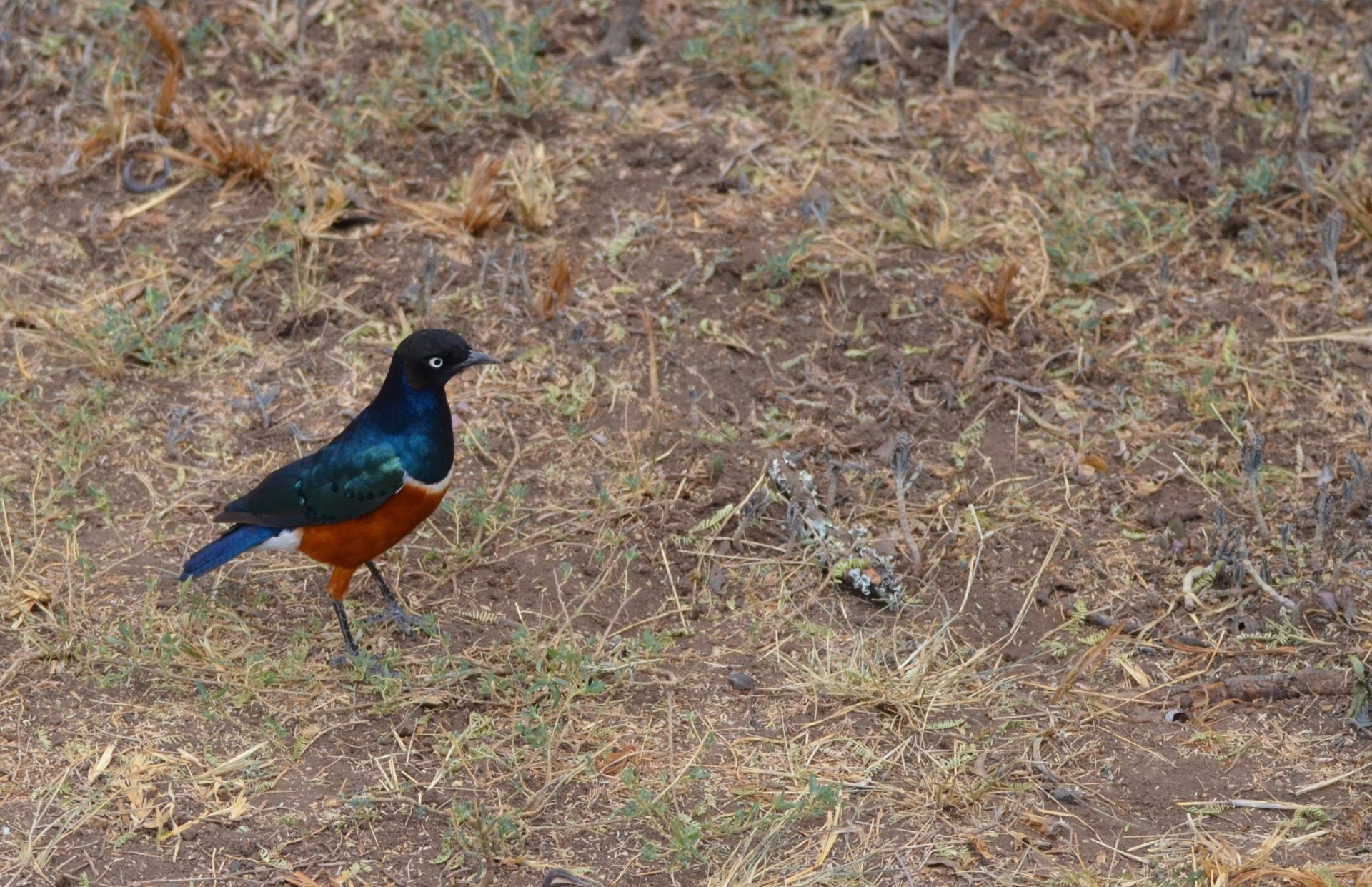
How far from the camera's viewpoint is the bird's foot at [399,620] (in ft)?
16.0

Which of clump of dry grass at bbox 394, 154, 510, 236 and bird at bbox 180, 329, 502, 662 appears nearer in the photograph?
bird at bbox 180, 329, 502, 662

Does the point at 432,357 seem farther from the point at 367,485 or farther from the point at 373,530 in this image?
the point at 373,530

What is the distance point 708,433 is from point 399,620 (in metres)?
1.32

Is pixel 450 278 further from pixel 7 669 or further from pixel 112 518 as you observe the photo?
pixel 7 669

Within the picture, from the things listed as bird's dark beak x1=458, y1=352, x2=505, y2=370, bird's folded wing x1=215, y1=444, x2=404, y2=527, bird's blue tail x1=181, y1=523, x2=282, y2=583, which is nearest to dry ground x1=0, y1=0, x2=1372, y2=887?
bird's blue tail x1=181, y1=523, x2=282, y2=583

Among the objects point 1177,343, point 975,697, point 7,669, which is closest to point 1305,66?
point 1177,343

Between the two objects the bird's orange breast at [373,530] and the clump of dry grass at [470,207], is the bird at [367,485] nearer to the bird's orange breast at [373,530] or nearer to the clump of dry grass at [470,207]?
the bird's orange breast at [373,530]

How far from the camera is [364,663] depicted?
4.66m

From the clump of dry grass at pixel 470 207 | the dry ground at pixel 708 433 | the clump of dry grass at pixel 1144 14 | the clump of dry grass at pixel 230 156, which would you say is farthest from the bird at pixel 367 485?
the clump of dry grass at pixel 1144 14

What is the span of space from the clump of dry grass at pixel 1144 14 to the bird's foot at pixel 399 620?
4380mm

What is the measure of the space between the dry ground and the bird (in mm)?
305

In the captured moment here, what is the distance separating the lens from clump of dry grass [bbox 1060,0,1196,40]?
22.9 feet

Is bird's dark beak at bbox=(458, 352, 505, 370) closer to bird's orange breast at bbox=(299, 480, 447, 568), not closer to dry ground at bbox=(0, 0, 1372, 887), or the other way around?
bird's orange breast at bbox=(299, 480, 447, 568)

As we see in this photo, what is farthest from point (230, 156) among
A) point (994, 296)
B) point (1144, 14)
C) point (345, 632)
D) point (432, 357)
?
point (1144, 14)
